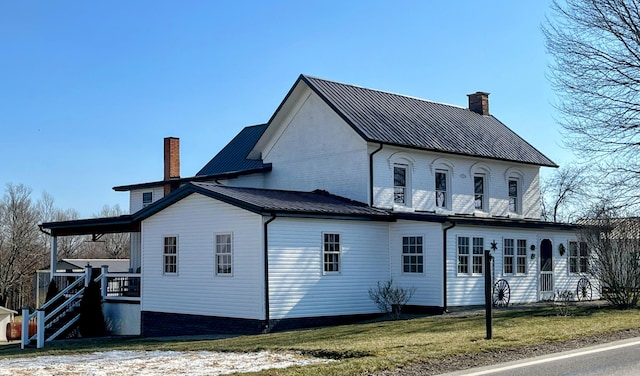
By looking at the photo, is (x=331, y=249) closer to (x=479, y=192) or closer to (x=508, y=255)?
(x=508, y=255)

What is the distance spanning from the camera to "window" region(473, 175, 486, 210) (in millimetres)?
33219

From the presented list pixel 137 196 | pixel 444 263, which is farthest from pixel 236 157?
pixel 444 263

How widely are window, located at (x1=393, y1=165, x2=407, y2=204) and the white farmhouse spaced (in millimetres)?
52

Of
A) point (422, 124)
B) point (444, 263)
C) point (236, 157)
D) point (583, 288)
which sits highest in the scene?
point (422, 124)

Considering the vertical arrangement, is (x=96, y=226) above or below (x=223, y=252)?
above

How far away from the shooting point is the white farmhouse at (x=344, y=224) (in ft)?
79.1

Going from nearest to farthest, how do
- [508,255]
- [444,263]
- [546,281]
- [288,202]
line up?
[288,202]
[444,263]
[508,255]
[546,281]

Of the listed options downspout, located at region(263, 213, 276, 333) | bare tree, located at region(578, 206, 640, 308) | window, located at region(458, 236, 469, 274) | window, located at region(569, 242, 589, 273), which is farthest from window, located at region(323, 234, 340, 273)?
window, located at region(569, 242, 589, 273)

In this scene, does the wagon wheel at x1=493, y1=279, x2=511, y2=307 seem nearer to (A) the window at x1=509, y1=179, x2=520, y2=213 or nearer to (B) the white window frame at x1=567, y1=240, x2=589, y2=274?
(B) the white window frame at x1=567, y1=240, x2=589, y2=274

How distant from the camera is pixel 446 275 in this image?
2600cm

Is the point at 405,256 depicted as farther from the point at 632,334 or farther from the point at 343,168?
the point at 632,334

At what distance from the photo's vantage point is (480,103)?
3850 centimetres

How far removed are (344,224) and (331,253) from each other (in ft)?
3.73

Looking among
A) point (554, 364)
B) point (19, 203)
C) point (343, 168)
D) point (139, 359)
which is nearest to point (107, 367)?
point (139, 359)
